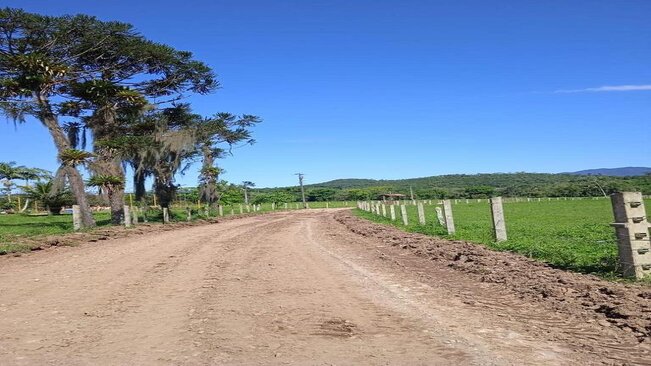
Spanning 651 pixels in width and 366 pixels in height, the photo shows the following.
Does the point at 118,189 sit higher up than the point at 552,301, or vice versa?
the point at 118,189

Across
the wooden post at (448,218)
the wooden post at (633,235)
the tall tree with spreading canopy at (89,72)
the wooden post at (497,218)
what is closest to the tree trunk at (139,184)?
the tall tree with spreading canopy at (89,72)

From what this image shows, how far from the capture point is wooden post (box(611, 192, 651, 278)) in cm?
705

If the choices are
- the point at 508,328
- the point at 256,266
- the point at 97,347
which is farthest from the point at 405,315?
the point at 256,266

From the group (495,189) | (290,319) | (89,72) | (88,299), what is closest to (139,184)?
(89,72)

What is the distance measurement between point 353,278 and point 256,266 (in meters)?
2.45

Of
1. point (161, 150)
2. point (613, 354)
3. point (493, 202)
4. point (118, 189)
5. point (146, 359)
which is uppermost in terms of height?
point (161, 150)

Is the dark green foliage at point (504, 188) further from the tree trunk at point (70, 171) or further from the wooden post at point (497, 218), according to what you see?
the tree trunk at point (70, 171)

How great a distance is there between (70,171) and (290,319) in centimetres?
2305

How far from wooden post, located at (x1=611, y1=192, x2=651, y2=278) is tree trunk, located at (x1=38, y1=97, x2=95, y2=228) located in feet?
77.2

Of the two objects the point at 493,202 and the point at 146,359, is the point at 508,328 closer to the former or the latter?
the point at 146,359

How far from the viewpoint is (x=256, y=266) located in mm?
9984

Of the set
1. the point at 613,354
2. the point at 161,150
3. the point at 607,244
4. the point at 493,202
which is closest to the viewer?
the point at 613,354

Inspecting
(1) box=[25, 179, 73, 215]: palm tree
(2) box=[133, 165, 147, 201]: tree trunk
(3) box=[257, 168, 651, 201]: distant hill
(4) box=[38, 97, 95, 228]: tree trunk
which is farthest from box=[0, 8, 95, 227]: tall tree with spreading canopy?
(3) box=[257, 168, 651, 201]: distant hill

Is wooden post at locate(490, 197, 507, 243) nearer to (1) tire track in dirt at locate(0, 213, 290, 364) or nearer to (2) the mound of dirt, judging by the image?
(2) the mound of dirt
